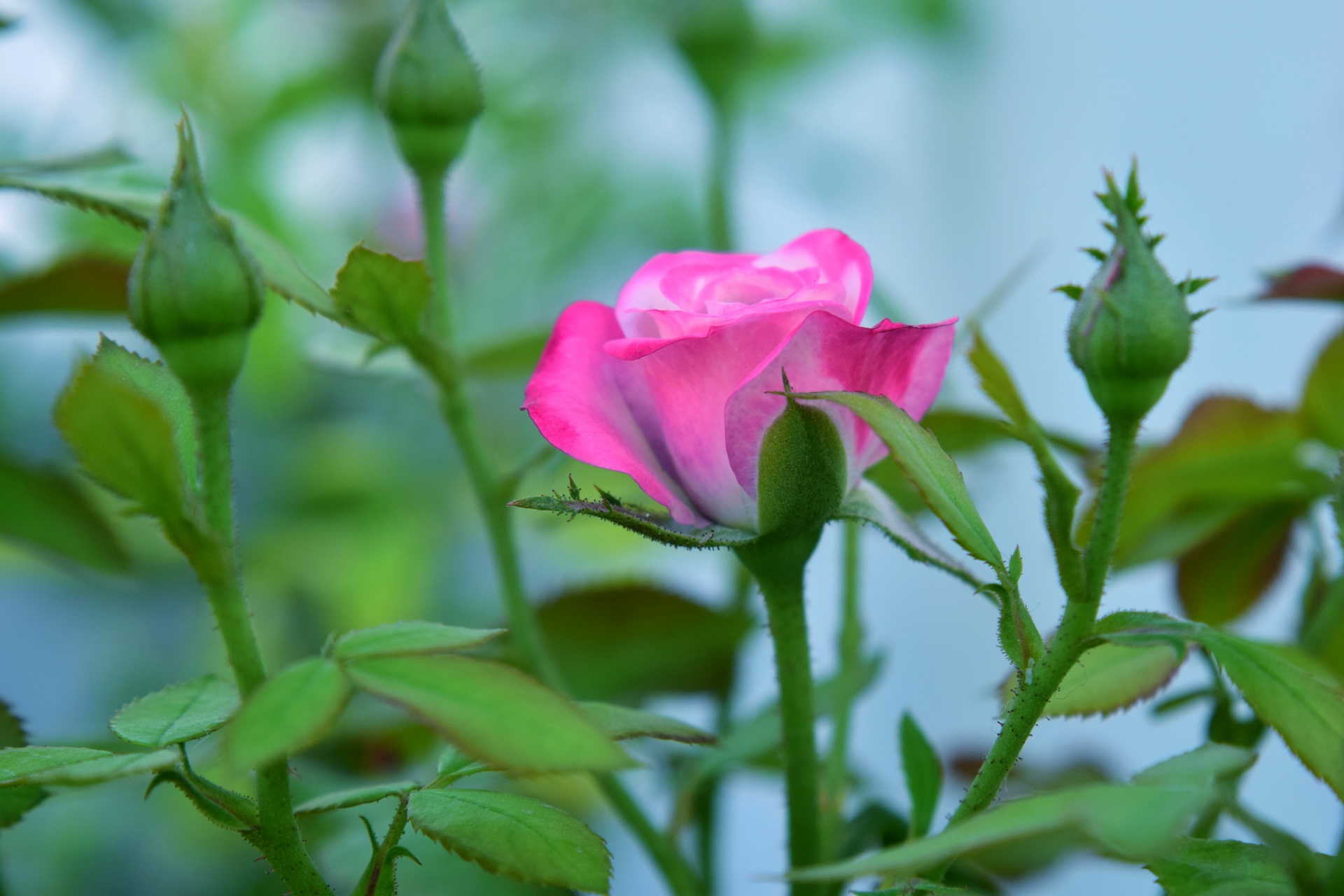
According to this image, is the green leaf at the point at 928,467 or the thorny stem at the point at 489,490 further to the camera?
the thorny stem at the point at 489,490

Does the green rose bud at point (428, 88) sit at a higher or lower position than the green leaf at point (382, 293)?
higher

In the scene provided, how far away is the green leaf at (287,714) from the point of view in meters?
0.14

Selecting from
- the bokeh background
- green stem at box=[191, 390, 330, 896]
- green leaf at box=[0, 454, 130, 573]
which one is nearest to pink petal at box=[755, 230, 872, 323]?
green stem at box=[191, 390, 330, 896]

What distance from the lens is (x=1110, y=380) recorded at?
170mm

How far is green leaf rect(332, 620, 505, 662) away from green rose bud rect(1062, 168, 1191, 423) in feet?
0.31

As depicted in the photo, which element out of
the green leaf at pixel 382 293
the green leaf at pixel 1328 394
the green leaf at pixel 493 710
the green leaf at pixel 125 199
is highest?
the green leaf at pixel 125 199

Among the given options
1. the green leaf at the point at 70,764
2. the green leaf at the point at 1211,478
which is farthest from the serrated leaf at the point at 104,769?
the green leaf at the point at 1211,478

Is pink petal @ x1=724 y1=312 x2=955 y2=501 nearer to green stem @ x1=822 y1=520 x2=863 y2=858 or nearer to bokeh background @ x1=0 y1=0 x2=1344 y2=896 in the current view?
green stem @ x1=822 y1=520 x2=863 y2=858

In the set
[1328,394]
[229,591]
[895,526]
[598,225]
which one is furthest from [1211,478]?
[598,225]

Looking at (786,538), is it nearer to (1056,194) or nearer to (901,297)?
(1056,194)

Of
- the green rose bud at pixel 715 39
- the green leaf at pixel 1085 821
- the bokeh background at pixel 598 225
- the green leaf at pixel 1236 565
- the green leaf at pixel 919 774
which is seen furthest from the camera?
the bokeh background at pixel 598 225

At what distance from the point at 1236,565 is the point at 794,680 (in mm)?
192

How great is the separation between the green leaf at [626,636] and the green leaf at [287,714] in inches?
7.9

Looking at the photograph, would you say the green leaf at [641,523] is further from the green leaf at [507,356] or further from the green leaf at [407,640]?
the green leaf at [507,356]
